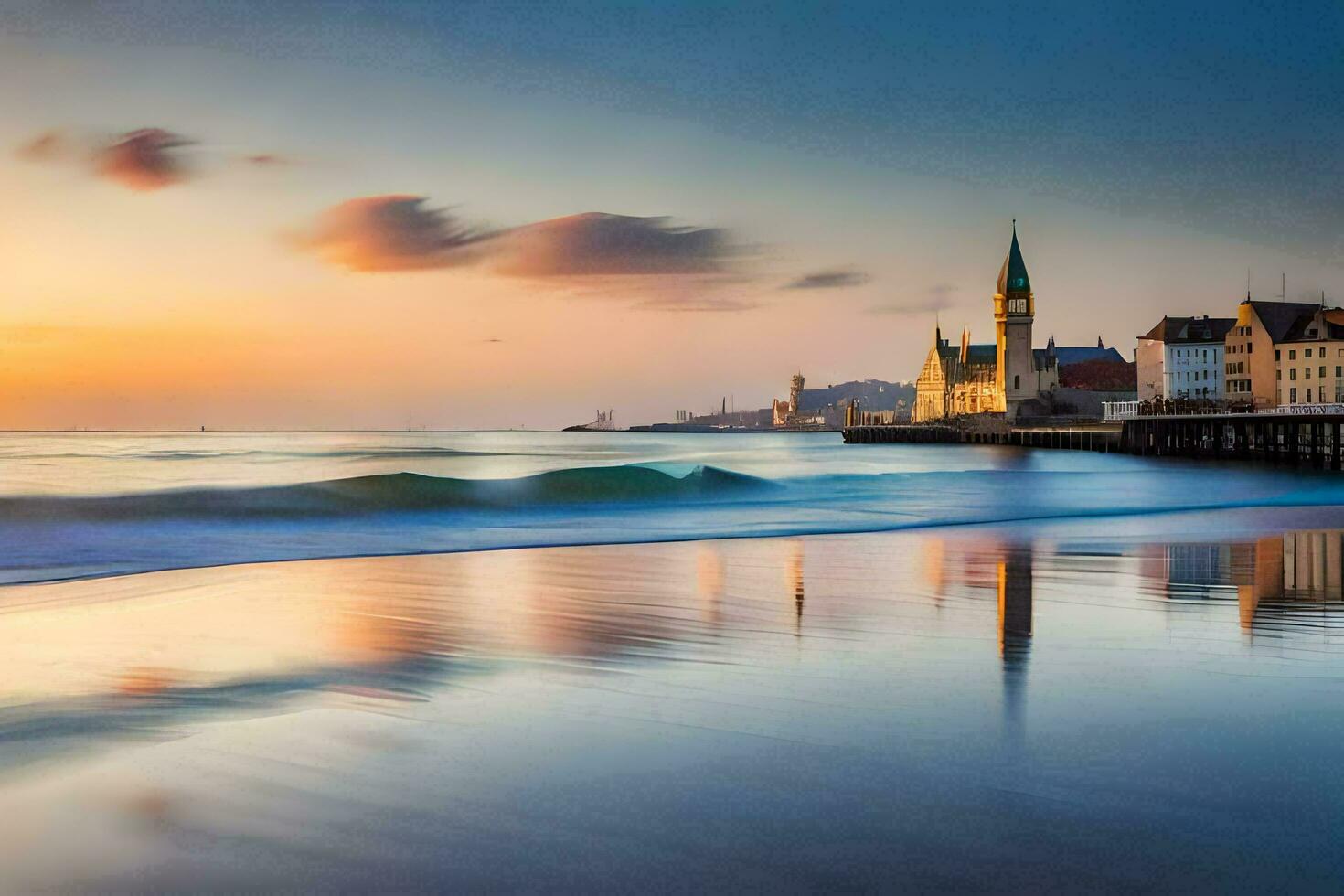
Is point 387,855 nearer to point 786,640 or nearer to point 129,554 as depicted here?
point 786,640

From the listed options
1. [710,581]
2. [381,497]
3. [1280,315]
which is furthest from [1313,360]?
[710,581]

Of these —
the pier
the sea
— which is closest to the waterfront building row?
the pier

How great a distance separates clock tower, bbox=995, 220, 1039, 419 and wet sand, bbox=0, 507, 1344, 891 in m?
127

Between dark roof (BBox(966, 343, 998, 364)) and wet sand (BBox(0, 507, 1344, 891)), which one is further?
dark roof (BBox(966, 343, 998, 364))

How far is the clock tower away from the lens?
132000mm

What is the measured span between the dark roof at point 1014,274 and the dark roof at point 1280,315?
5275 cm

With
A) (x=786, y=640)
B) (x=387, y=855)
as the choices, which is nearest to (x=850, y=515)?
(x=786, y=640)

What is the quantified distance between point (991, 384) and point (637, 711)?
152300mm

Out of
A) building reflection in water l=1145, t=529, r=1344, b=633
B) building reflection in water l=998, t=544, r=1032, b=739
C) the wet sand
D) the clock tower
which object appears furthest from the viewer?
the clock tower

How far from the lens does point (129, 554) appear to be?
16250 mm

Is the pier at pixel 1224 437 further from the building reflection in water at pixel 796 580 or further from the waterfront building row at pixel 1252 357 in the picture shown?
the building reflection in water at pixel 796 580

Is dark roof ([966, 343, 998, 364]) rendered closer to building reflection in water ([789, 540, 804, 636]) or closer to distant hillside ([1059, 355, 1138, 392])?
distant hillside ([1059, 355, 1138, 392])

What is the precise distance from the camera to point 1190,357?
96875 millimetres

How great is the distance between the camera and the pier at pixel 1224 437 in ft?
185
